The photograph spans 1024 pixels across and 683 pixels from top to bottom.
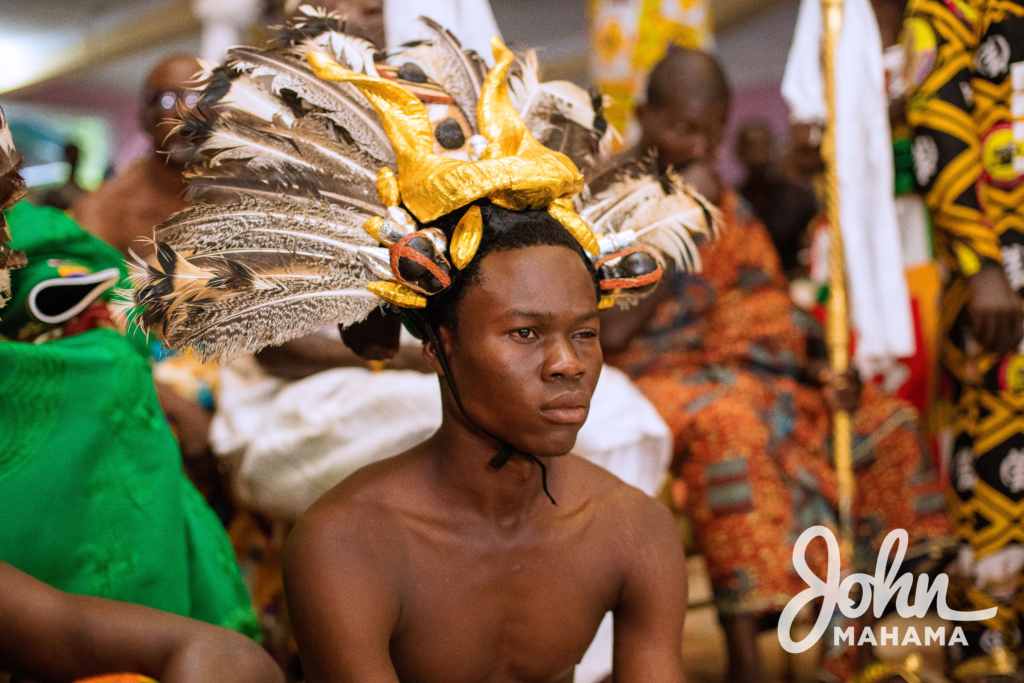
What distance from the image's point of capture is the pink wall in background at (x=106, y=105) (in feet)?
37.6

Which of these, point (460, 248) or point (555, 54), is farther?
point (555, 54)

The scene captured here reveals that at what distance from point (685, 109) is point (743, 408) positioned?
119 centimetres

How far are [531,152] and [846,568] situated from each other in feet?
6.42

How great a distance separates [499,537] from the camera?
1.74m

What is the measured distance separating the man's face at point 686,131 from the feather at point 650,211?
4.65 ft

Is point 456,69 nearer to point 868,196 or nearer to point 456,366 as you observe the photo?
point 456,366

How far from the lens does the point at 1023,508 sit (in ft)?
9.85

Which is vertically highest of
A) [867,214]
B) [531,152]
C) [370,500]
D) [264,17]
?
[264,17]

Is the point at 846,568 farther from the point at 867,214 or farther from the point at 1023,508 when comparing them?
the point at 867,214

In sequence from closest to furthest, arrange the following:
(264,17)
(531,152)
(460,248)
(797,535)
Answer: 1. (460,248)
2. (531,152)
3. (797,535)
4. (264,17)

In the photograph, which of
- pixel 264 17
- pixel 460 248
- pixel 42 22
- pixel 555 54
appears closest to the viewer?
pixel 460 248

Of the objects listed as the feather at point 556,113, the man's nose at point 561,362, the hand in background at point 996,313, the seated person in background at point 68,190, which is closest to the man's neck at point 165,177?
the seated person in background at point 68,190

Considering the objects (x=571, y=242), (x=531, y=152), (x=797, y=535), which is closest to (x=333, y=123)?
(x=531, y=152)

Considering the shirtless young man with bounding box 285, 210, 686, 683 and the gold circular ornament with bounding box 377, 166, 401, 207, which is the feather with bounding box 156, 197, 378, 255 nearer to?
the gold circular ornament with bounding box 377, 166, 401, 207
